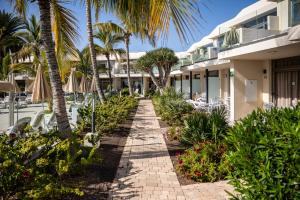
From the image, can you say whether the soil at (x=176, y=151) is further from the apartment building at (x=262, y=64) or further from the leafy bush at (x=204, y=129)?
the apartment building at (x=262, y=64)

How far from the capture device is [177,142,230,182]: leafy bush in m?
5.36

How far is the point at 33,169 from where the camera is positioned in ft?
14.7

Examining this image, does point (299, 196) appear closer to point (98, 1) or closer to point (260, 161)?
point (260, 161)

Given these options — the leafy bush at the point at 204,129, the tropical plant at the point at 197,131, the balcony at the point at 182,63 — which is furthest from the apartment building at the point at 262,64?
the balcony at the point at 182,63

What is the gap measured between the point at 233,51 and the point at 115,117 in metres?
5.70

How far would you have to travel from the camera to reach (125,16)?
655cm

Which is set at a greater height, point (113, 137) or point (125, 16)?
point (125, 16)

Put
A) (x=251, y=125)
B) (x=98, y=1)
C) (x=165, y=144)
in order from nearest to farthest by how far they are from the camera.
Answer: (x=251, y=125)
(x=98, y=1)
(x=165, y=144)

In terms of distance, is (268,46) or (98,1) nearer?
(98,1)

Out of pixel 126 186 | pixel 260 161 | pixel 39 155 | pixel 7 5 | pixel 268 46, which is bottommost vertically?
pixel 126 186

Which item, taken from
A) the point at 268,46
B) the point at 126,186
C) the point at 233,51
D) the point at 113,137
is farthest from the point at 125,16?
the point at 233,51

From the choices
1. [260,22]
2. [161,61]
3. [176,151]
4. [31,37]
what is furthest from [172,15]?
[161,61]

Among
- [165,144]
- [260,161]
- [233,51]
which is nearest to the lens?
[260,161]

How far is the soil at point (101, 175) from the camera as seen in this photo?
4.84 meters
